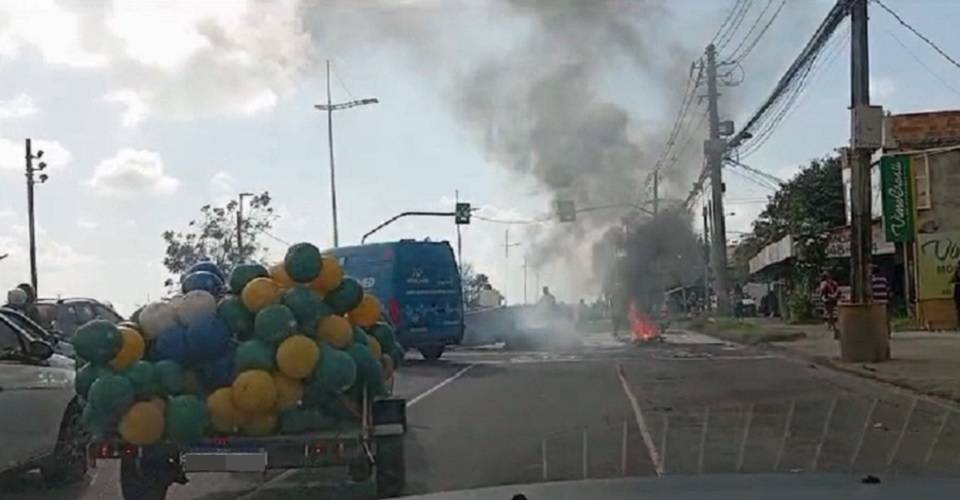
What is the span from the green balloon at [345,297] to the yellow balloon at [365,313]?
0.31 feet

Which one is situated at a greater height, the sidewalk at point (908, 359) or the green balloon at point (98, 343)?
the green balloon at point (98, 343)

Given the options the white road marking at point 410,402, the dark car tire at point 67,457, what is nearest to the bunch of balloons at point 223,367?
the white road marking at point 410,402

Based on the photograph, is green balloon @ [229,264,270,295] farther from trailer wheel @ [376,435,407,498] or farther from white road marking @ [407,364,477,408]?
white road marking @ [407,364,477,408]

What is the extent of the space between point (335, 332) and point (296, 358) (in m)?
0.53

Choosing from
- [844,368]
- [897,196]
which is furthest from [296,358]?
[897,196]

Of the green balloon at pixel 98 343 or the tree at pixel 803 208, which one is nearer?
the green balloon at pixel 98 343

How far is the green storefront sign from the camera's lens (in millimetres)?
36781

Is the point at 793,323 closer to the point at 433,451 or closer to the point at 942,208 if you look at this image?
the point at 942,208

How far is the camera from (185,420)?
8188 millimetres

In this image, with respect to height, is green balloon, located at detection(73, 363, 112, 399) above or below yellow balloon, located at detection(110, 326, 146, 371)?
below

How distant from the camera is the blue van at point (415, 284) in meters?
27.8

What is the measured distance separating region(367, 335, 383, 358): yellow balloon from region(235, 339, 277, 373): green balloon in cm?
98

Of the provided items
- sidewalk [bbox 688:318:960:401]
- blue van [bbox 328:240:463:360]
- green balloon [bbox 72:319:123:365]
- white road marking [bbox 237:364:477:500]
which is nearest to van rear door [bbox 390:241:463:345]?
blue van [bbox 328:240:463:360]

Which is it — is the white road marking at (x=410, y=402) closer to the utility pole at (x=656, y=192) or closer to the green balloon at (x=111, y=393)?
the green balloon at (x=111, y=393)
